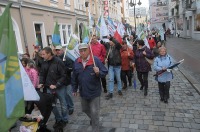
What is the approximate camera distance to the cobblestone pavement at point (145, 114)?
4.73m

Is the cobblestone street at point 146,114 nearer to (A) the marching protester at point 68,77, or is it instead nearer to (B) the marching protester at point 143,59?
(A) the marching protester at point 68,77

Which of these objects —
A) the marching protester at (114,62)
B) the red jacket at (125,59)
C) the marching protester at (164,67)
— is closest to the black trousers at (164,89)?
the marching protester at (164,67)

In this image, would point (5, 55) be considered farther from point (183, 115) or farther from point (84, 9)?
point (84, 9)

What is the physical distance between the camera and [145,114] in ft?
17.7

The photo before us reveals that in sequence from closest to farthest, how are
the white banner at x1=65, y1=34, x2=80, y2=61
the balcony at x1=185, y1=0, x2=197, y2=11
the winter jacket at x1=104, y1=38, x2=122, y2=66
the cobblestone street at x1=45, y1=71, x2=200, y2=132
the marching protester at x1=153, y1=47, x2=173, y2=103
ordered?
the cobblestone street at x1=45, y1=71, x2=200, y2=132
the marching protester at x1=153, y1=47, x2=173, y2=103
the white banner at x1=65, y1=34, x2=80, y2=61
the winter jacket at x1=104, y1=38, x2=122, y2=66
the balcony at x1=185, y1=0, x2=197, y2=11

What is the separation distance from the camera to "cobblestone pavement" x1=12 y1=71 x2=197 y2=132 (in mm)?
4730

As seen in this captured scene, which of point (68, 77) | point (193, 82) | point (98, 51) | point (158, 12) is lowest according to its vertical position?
point (193, 82)

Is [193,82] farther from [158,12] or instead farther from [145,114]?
[158,12]

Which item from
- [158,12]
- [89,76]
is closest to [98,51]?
[89,76]

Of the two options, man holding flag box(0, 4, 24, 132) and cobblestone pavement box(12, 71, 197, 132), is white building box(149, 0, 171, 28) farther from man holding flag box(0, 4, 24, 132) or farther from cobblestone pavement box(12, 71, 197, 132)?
man holding flag box(0, 4, 24, 132)

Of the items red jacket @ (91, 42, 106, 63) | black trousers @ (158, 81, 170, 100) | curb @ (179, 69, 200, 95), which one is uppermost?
red jacket @ (91, 42, 106, 63)

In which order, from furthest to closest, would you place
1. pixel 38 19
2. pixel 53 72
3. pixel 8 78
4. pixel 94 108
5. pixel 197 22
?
pixel 197 22 → pixel 38 19 → pixel 53 72 → pixel 94 108 → pixel 8 78

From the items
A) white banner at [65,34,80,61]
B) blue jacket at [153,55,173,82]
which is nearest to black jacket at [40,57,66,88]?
white banner at [65,34,80,61]

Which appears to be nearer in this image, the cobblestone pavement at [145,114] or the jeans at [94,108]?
the jeans at [94,108]
